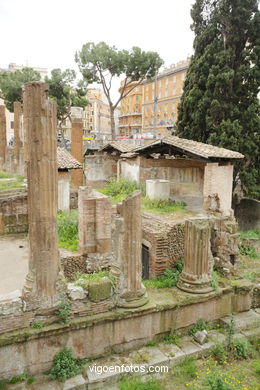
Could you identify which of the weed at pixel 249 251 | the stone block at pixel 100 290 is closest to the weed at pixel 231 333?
the stone block at pixel 100 290

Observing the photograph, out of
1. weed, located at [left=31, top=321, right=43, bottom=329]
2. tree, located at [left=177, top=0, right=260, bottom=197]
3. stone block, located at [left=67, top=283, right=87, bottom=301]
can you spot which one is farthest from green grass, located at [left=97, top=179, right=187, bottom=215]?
weed, located at [left=31, top=321, right=43, bottom=329]

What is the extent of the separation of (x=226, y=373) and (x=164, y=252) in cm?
346

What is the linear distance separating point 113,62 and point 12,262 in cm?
1802

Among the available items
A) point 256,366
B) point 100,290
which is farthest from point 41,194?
point 256,366

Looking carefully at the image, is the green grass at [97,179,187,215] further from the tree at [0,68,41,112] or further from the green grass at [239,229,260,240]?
the tree at [0,68,41,112]

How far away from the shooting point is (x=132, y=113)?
164 ft

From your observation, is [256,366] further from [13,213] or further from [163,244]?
[13,213]

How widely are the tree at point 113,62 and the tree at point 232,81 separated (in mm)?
8366

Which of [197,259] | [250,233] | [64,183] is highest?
[64,183]

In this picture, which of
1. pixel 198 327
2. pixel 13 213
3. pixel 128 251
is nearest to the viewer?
pixel 128 251

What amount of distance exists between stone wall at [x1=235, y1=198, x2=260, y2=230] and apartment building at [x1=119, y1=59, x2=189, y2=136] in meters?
16.3

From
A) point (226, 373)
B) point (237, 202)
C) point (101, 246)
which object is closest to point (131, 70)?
point (237, 202)

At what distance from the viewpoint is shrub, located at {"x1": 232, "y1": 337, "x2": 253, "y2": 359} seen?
7504 millimetres

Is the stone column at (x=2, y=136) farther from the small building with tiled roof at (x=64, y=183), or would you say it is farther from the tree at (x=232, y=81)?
the tree at (x=232, y=81)
